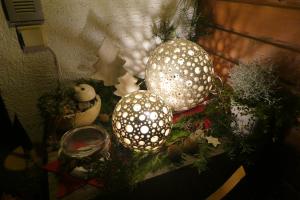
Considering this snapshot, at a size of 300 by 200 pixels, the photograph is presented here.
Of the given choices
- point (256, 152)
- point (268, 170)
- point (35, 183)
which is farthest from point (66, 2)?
point (268, 170)

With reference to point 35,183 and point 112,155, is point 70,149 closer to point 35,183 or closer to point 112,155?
point 112,155

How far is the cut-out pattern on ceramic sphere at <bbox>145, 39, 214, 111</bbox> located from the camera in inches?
32.1

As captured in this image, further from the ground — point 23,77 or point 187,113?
point 23,77

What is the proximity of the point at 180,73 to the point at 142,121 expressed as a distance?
226mm

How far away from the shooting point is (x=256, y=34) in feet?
3.32

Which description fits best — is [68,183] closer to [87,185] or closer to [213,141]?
[87,185]

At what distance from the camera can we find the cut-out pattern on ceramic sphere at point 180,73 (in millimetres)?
815

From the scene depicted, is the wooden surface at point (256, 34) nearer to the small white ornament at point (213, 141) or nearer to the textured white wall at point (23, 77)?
the small white ornament at point (213, 141)

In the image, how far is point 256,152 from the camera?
3.05 ft

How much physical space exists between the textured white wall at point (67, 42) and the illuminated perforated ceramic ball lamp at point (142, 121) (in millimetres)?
419

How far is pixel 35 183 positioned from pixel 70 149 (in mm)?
358

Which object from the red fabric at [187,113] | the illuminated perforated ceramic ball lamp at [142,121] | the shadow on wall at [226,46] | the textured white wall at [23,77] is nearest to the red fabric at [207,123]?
the red fabric at [187,113]

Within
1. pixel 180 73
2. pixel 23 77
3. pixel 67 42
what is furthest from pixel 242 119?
pixel 23 77

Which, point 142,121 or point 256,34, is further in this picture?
point 256,34
